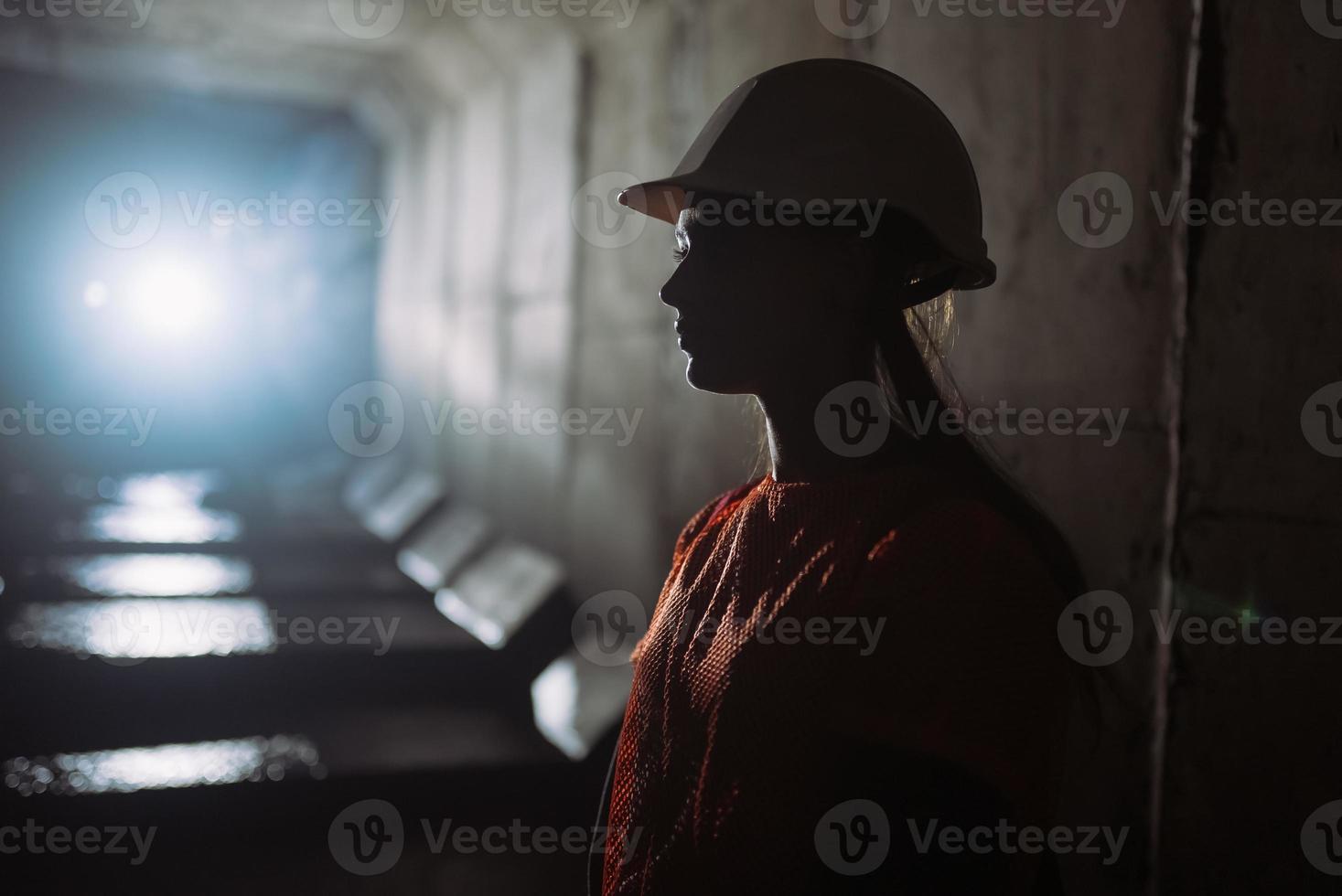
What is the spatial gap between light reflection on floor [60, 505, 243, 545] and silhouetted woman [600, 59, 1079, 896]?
6.85 meters

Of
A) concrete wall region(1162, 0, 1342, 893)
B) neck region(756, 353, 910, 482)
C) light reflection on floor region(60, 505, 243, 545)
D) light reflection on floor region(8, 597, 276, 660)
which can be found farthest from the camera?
light reflection on floor region(60, 505, 243, 545)

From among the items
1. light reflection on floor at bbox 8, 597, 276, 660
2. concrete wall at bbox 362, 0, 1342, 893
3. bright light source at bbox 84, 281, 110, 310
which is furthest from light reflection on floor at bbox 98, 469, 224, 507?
concrete wall at bbox 362, 0, 1342, 893

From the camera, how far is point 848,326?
1422 millimetres

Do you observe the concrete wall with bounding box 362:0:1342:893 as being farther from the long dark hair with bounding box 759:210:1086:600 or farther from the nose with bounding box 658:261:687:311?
the nose with bounding box 658:261:687:311

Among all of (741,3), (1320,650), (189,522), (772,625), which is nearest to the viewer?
(772,625)

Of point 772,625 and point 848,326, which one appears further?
point 848,326

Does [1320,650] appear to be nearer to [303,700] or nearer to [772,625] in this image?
[772,625]

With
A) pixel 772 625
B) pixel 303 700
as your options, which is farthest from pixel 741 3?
pixel 303 700

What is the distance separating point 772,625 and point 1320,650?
4.02 ft

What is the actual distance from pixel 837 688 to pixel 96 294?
1361cm

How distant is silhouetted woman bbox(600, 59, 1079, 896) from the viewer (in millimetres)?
1135

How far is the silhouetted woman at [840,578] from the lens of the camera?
1.13m

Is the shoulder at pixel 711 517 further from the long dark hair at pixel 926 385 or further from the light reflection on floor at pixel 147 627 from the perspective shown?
the light reflection on floor at pixel 147 627

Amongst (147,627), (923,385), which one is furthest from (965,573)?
(147,627)
